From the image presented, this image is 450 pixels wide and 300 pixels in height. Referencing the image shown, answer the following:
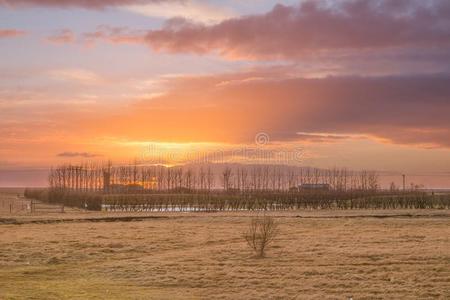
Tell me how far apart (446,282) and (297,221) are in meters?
27.1

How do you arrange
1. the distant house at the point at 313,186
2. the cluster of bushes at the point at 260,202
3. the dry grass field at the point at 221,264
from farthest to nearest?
the distant house at the point at 313,186 < the cluster of bushes at the point at 260,202 < the dry grass field at the point at 221,264

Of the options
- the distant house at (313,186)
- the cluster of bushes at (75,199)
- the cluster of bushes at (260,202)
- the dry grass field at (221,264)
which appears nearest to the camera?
the dry grass field at (221,264)

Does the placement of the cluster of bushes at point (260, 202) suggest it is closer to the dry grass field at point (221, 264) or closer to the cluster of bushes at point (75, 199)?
the cluster of bushes at point (75, 199)

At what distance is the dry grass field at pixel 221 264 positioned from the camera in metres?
20.6

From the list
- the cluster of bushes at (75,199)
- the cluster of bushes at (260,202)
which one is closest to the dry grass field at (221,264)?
A: the cluster of bushes at (75,199)

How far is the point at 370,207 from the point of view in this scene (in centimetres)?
7288

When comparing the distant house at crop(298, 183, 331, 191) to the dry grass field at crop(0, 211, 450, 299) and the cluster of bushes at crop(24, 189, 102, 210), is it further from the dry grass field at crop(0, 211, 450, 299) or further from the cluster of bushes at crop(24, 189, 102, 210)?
the dry grass field at crop(0, 211, 450, 299)

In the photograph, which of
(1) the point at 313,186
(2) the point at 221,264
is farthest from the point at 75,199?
(2) the point at 221,264

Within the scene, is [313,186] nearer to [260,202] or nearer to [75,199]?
[260,202]

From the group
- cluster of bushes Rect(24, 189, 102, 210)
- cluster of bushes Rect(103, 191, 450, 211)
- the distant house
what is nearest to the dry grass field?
cluster of bushes Rect(24, 189, 102, 210)

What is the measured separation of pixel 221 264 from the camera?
25859 millimetres

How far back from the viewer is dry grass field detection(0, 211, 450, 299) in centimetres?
2062

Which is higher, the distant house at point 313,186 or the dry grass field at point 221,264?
the distant house at point 313,186

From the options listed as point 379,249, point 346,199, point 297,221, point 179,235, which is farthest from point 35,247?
point 346,199
